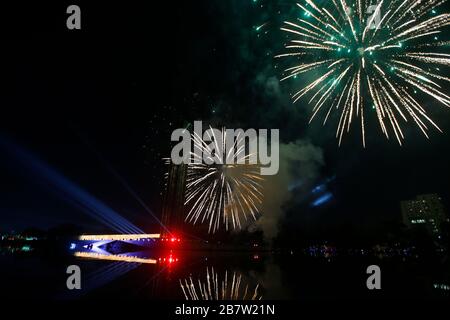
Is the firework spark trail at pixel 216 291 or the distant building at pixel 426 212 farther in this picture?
the distant building at pixel 426 212

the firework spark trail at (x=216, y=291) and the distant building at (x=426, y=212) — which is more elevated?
the firework spark trail at (x=216, y=291)

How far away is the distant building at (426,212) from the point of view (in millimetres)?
112625

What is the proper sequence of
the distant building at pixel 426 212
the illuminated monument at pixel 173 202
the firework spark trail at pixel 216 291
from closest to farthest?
the firework spark trail at pixel 216 291 < the illuminated monument at pixel 173 202 < the distant building at pixel 426 212

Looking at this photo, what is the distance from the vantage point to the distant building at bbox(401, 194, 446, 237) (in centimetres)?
11262

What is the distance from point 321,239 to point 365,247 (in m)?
21.4

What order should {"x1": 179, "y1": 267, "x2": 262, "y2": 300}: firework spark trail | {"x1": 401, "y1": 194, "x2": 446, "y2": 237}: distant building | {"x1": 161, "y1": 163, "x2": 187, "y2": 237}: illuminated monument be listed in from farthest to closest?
1. {"x1": 401, "y1": 194, "x2": 446, "y2": 237}: distant building
2. {"x1": 161, "y1": 163, "x2": 187, "y2": 237}: illuminated monument
3. {"x1": 179, "y1": 267, "x2": 262, "y2": 300}: firework spark trail

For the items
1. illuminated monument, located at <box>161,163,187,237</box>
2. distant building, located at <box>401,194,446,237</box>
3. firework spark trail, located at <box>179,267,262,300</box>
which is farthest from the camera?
distant building, located at <box>401,194,446,237</box>

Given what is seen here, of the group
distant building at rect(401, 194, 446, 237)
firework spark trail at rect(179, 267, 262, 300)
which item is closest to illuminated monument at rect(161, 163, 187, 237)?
firework spark trail at rect(179, 267, 262, 300)

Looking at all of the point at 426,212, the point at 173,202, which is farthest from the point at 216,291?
the point at 426,212

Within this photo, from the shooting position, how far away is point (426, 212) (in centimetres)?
11550

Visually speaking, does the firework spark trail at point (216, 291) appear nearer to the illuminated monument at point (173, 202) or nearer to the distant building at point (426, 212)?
the illuminated monument at point (173, 202)

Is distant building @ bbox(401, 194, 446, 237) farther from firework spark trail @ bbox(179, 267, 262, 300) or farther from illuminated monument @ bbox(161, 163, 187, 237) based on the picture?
firework spark trail @ bbox(179, 267, 262, 300)

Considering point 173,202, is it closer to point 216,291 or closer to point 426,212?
point 216,291

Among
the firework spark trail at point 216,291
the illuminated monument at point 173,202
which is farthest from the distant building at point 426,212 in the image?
the firework spark trail at point 216,291
